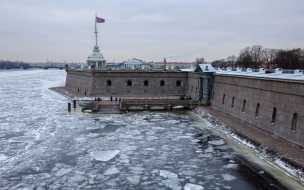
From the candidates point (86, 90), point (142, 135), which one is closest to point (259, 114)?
point (142, 135)

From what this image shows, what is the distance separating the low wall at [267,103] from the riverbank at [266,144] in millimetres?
541

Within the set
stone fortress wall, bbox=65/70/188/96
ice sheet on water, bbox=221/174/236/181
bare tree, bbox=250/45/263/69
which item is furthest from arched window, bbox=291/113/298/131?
bare tree, bbox=250/45/263/69

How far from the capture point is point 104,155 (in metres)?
16.9

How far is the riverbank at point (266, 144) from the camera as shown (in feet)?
45.9

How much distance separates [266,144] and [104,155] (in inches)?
341

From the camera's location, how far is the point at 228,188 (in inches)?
499

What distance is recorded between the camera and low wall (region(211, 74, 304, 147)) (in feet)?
55.9

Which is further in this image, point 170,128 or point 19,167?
point 170,128

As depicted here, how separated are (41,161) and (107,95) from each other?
26542 millimetres

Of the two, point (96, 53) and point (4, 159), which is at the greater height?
point (96, 53)

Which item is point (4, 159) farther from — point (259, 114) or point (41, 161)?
point (259, 114)

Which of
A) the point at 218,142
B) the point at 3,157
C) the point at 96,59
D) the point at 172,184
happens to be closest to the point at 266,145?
the point at 218,142

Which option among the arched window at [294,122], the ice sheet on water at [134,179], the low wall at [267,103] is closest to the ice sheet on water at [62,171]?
the ice sheet on water at [134,179]

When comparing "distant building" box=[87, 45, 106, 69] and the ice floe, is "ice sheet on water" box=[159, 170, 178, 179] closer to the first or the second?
the ice floe
